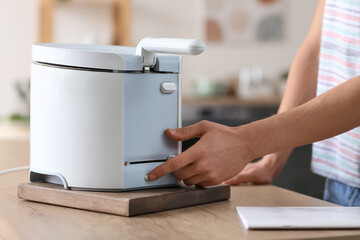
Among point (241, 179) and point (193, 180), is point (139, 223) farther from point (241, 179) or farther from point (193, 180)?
point (241, 179)

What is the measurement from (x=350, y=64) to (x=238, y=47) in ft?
12.2

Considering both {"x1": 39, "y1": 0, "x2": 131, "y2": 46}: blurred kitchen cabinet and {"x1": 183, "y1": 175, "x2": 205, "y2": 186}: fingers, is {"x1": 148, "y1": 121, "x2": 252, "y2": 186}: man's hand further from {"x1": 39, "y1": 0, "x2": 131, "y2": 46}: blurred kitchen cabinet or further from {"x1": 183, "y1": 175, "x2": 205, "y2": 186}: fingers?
{"x1": 39, "y1": 0, "x2": 131, "y2": 46}: blurred kitchen cabinet

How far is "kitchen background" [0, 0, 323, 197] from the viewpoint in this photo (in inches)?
167

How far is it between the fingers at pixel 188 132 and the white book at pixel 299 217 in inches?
6.0

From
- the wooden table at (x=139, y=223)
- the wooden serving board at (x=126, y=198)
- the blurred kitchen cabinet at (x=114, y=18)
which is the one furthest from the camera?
the blurred kitchen cabinet at (x=114, y=18)

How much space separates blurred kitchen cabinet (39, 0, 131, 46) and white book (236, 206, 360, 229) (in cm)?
347

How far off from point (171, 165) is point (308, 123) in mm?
259

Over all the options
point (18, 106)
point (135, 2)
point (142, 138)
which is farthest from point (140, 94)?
point (135, 2)

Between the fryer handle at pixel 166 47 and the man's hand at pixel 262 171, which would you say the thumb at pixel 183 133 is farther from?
the man's hand at pixel 262 171

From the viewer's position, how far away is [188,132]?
100 centimetres

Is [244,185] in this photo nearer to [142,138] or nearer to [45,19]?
[142,138]

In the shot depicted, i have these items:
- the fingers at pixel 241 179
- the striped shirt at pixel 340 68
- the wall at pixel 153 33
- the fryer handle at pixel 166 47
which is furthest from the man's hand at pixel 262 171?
the wall at pixel 153 33

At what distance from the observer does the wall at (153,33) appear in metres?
4.27

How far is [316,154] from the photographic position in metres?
1.46
